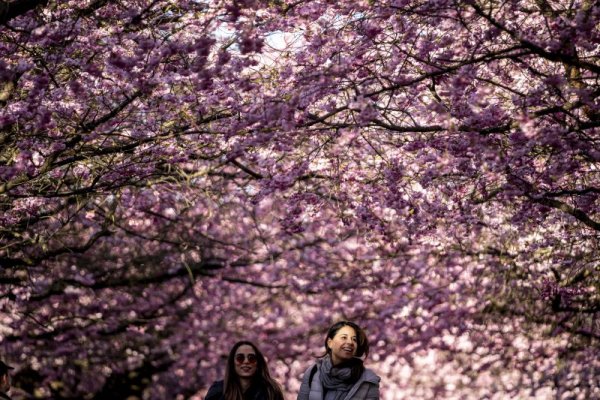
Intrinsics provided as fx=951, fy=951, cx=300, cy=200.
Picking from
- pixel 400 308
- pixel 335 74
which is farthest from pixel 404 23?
pixel 400 308

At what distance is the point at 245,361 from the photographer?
6.50m

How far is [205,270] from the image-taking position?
15.6 m

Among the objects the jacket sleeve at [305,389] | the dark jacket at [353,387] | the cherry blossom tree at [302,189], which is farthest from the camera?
the cherry blossom tree at [302,189]

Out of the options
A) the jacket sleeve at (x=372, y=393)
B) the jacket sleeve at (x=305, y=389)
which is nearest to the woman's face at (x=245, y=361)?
the jacket sleeve at (x=305, y=389)

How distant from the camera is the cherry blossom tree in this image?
762 centimetres

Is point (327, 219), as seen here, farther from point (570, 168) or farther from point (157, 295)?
point (570, 168)

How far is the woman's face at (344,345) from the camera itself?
6.27 m

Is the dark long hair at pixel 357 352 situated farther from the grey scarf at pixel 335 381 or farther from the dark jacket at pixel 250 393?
the dark jacket at pixel 250 393

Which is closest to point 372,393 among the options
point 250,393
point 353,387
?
point 353,387

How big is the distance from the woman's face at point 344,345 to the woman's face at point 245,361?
1.88ft

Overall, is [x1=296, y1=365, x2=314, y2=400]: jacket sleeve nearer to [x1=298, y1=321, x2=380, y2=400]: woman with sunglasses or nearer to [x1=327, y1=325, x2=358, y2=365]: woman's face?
[x1=298, y1=321, x2=380, y2=400]: woman with sunglasses

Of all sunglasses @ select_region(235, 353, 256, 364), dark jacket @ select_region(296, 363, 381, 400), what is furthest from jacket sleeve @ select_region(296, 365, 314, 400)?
sunglasses @ select_region(235, 353, 256, 364)

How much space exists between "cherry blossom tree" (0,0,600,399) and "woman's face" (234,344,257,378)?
1.75 metres

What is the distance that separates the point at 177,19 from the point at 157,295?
8099 mm
